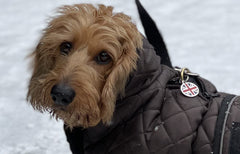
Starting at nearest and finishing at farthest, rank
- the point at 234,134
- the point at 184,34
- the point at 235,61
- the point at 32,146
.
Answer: the point at 234,134, the point at 32,146, the point at 235,61, the point at 184,34

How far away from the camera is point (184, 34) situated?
5.83 metres

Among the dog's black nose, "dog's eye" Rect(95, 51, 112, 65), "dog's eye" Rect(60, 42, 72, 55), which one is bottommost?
the dog's black nose

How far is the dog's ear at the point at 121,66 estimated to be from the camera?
7.88 ft

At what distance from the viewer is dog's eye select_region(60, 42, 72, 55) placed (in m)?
2.53

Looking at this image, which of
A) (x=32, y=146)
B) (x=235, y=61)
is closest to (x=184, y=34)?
(x=235, y=61)

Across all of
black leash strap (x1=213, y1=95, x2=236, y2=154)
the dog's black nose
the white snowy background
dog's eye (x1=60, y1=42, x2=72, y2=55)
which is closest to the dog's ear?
the dog's black nose

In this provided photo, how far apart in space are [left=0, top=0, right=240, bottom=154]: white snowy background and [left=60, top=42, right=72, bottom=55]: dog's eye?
2.52 ft

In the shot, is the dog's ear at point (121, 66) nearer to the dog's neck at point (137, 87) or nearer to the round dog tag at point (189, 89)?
the dog's neck at point (137, 87)

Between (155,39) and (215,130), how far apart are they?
0.86 m

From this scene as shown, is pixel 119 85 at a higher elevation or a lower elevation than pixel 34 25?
lower

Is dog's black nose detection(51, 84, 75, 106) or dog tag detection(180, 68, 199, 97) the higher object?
dog's black nose detection(51, 84, 75, 106)

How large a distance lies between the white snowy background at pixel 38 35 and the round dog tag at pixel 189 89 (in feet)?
4.02

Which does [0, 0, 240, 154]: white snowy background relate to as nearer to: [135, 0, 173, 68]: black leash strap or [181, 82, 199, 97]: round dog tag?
[135, 0, 173, 68]: black leash strap

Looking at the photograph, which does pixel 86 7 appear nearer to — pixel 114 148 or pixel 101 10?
pixel 101 10
